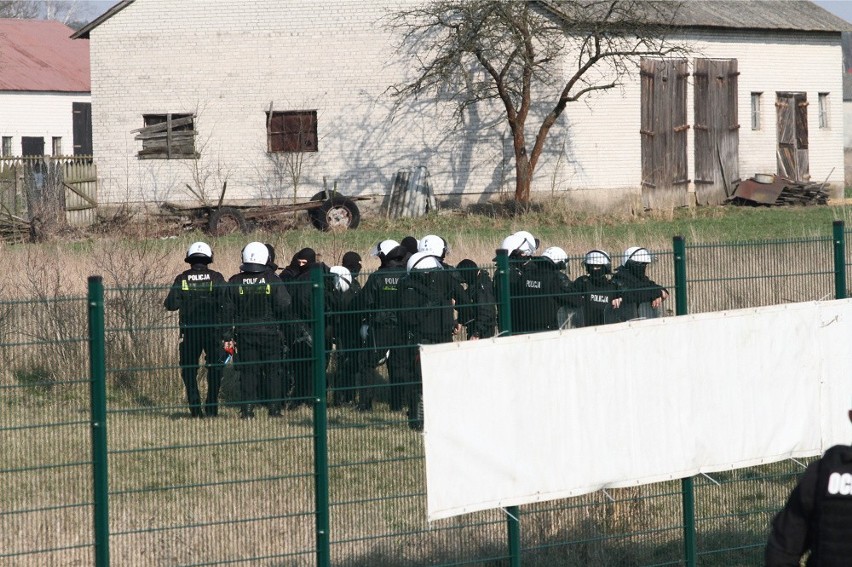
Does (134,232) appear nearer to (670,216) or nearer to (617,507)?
(670,216)

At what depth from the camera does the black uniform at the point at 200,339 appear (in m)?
6.79

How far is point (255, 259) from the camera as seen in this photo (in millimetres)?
12484

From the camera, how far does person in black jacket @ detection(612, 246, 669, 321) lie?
834cm

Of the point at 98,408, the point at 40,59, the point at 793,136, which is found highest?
the point at 40,59

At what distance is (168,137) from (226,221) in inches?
170

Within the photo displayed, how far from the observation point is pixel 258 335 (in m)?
7.97

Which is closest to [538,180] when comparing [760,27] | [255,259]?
[760,27]

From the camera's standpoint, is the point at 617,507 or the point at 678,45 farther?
the point at 678,45

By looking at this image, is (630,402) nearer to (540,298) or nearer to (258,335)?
(540,298)

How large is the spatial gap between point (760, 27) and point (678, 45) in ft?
11.4

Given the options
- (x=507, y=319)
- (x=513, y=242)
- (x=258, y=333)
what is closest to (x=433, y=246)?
(x=513, y=242)

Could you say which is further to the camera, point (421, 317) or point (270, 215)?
point (270, 215)

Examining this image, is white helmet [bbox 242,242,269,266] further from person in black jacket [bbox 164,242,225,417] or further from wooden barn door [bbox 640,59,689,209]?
wooden barn door [bbox 640,59,689,209]

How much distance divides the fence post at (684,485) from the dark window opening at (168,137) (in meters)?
25.9
